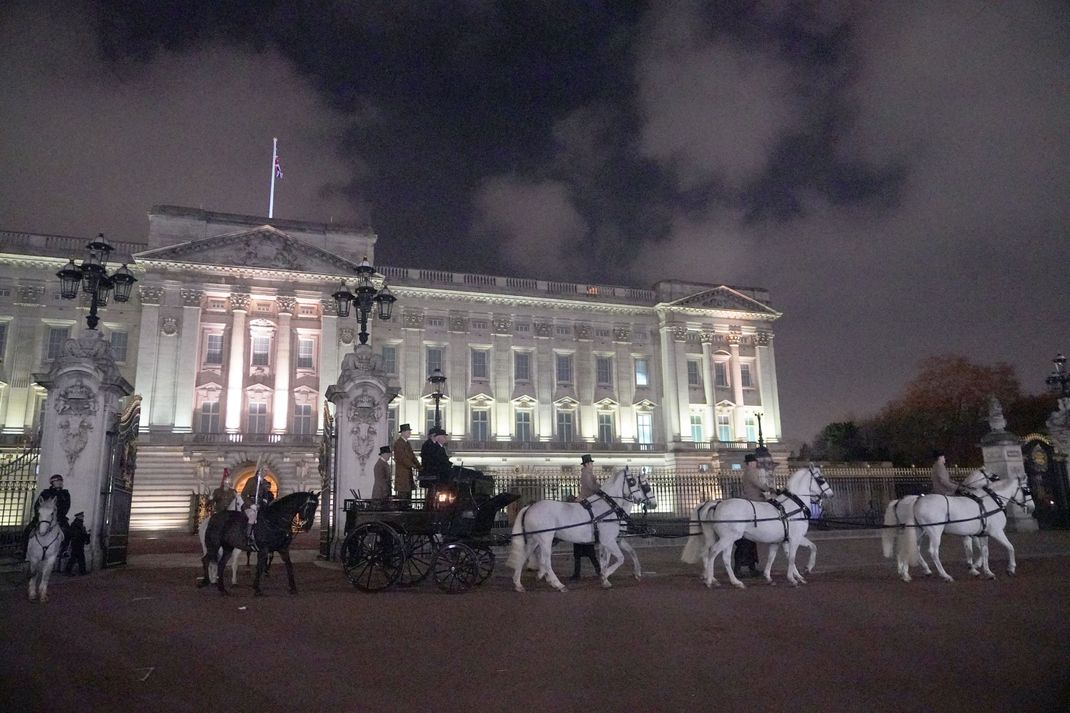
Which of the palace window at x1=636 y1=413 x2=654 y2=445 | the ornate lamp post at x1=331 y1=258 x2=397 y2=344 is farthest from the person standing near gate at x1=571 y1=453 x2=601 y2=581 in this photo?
the palace window at x1=636 y1=413 x2=654 y2=445

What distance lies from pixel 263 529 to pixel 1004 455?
21736 mm

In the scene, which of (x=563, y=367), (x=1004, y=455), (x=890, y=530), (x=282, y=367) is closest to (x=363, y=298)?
(x=890, y=530)

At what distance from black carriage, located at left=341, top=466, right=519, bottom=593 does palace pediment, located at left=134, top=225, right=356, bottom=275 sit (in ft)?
104

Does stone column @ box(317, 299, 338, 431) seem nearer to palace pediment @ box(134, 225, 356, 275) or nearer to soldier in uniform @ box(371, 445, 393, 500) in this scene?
palace pediment @ box(134, 225, 356, 275)

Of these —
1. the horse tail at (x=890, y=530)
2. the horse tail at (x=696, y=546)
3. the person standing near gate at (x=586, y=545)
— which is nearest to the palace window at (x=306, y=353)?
the person standing near gate at (x=586, y=545)

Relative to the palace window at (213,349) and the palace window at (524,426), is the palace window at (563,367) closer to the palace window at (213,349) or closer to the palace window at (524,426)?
the palace window at (524,426)

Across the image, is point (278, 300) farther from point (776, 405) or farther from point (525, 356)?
point (776, 405)

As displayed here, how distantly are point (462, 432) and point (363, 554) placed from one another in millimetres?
34403

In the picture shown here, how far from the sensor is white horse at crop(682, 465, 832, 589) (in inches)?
390

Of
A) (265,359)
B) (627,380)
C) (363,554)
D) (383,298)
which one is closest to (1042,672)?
(363,554)

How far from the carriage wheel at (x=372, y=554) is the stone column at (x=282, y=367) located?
3067 cm

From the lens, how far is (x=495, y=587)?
10086mm

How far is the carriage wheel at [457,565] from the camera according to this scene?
9422mm

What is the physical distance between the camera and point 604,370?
4834 centimetres
